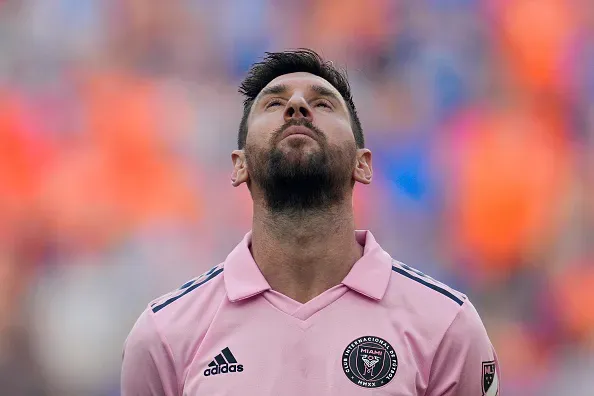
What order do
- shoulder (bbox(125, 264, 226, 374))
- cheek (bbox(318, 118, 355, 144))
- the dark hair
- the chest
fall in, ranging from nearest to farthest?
the chest, shoulder (bbox(125, 264, 226, 374)), cheek (bbox(318, 118, 355, 144)), the dark hair

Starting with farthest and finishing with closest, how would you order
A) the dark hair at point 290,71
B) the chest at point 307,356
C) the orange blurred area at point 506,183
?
the orange blurred area at point 506,183
the dark hair at point 290,71
the chest at point 307,356

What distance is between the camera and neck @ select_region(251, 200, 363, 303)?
6.23ft

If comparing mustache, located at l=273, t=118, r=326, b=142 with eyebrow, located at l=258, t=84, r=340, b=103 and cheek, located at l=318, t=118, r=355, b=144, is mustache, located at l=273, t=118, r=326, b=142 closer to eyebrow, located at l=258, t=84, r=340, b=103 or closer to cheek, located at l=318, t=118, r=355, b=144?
cheek, located at l=318, t=118, r=355, b=144

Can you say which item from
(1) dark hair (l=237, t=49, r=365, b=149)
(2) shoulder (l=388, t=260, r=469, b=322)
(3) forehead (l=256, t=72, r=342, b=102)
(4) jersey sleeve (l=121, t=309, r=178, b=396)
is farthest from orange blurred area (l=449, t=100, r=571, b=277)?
(4) jersey sleeve (l=121, t=309, r=178, b=396)

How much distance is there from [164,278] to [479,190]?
1.94 meters

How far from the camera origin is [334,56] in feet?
16.4

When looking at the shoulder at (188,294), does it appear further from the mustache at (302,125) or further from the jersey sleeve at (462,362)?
the jersey sleeve at (462,362)

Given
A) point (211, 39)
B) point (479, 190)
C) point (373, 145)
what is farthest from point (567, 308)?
point (211, 39)

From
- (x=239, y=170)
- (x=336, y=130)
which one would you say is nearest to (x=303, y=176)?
(x=336, y=130)

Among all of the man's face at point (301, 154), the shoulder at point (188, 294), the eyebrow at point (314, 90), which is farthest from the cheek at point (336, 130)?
the shoulder at point (188, 294)

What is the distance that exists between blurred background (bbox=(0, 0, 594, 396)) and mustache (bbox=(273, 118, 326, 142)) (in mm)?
2429

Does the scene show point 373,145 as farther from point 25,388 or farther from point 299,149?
point 299,149

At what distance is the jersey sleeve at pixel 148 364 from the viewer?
180cm

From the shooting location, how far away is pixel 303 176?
1.93 m
